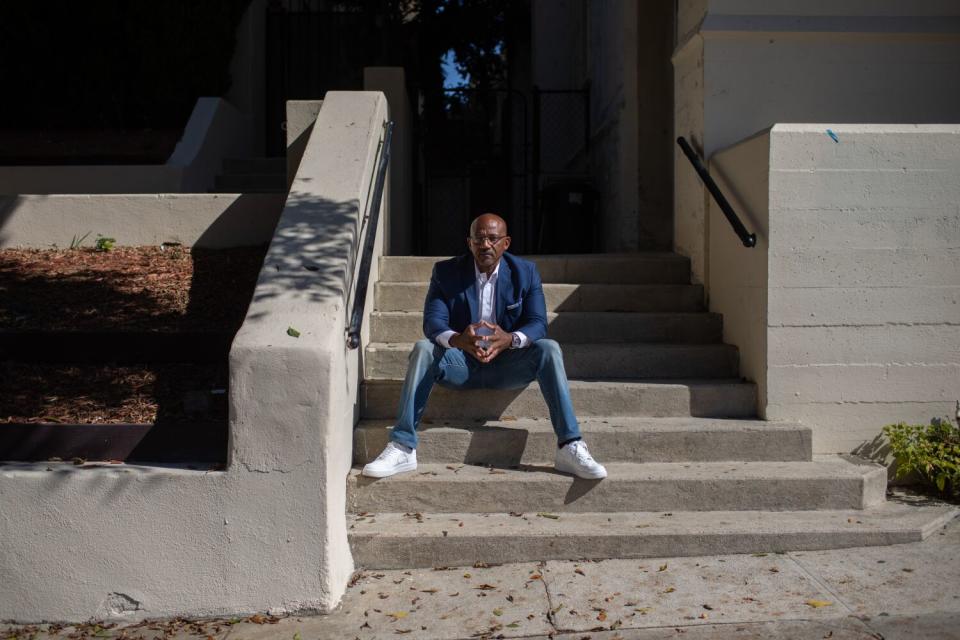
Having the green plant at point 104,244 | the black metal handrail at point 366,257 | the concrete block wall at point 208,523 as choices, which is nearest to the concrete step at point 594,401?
the black metal handrail at point 366,257

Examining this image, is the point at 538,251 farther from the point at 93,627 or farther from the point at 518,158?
the point at 93,627

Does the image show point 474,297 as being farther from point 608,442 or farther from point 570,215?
point 570,215

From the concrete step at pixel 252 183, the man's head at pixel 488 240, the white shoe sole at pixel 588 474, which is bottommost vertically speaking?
the white shoe sole at pixel 588 474

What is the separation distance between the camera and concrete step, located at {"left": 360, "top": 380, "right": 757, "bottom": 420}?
16.8 feet

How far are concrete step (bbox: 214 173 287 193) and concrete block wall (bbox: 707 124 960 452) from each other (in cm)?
628

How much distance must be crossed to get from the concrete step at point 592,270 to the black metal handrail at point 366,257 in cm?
77

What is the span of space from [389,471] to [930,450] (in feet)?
10.0

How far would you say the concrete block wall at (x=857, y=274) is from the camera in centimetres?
514

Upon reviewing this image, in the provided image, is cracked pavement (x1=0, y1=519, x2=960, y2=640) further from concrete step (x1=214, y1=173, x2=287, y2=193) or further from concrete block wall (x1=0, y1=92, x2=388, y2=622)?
concrete step (x1=214, y1=173, x2=287, y2=193)

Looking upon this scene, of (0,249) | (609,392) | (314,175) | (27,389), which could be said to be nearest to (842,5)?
(609,392)

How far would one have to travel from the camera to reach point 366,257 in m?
4.94

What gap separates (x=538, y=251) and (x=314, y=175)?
6937 mm

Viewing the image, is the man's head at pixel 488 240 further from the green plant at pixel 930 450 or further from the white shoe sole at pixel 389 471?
the green plant at pixel 930 450

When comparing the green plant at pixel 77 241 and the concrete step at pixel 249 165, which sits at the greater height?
the concrete step at pixel 249 165
